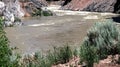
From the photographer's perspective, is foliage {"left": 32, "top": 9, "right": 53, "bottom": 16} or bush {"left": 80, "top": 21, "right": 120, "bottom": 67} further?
foliage {"left": 32, "top": 9, "right": 53, "bottom": 16}

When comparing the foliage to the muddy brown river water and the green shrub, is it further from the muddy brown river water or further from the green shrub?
the green shrub

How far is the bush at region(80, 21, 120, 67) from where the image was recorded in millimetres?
13672

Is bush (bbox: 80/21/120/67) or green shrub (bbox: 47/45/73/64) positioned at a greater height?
bush (bbox: 80/21/120/67)

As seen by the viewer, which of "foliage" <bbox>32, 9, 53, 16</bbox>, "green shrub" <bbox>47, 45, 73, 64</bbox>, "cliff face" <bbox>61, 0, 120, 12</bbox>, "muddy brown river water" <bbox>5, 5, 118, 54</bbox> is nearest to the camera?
"green shrub" <bbox>47, 45, 73, 64</bbox>

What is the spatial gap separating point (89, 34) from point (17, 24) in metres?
30.8

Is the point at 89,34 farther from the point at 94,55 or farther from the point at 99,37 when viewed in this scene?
the point at 94,55

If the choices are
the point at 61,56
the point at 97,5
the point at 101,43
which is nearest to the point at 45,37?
the point at 61,56

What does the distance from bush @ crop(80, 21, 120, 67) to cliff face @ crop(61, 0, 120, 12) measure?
43.1 meters

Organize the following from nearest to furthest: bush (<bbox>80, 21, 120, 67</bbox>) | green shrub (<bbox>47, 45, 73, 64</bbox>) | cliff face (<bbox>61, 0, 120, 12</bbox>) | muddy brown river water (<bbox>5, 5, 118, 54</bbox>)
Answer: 1. bush (<bbox>80, 21, 120, 67</bbox>)
2. green shrub (<bbox>47, 45, 73, 64</bbox>)
3. muddy brown river water (<bbox>5, 5, 118, 54</bbox>)
4. cliff face (<bbox>61, 0, 120, 12</bbox>)

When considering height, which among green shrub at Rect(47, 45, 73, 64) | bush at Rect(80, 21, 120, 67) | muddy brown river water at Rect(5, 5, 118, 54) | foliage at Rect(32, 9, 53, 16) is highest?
bush at Rect(80, 21, 120, 67)

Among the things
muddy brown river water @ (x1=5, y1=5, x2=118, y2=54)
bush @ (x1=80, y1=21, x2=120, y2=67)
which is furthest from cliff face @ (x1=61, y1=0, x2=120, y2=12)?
bush @ (x1=80, y1=21, x2=120, y2=67)

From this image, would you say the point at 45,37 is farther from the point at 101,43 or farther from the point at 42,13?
the point at 42,13

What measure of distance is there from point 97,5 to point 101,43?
47.7 meters

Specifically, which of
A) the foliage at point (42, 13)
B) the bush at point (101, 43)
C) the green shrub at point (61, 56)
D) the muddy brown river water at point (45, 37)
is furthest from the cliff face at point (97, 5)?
the bush at point (101, 43)
